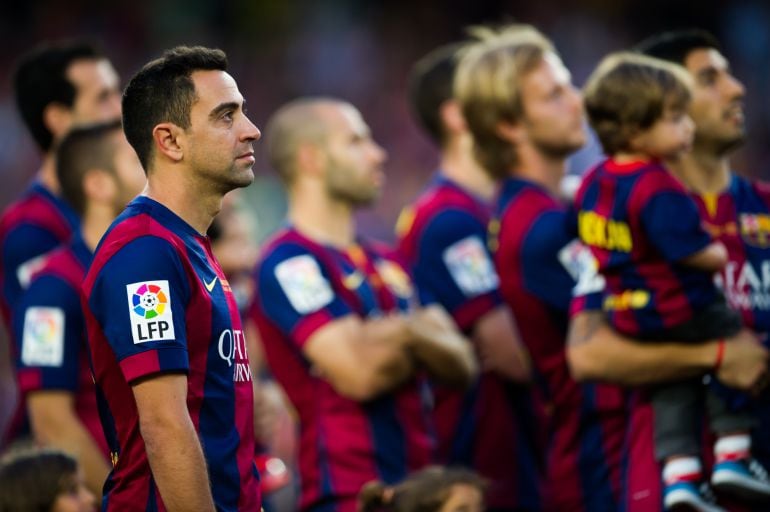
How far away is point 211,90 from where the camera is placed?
431 centimetres

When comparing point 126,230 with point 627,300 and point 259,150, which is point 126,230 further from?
point 259,150

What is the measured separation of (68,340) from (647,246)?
2.52m

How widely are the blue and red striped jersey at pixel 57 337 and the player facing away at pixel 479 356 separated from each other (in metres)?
1.81

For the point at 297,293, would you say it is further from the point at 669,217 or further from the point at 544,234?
the point at 669,217

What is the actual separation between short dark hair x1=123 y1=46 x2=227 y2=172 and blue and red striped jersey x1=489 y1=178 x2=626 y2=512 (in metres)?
2.27

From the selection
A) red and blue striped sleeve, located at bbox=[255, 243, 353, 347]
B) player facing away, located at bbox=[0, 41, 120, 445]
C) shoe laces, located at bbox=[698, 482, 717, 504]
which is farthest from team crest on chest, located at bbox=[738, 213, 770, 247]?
player facing away, located at bbox=[0, 41, 120, 445]

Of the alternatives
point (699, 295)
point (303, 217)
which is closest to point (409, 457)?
point (303, 217)

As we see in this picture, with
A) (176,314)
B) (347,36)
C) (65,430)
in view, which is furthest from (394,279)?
(347,36)

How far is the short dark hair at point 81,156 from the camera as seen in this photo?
6.70 metres

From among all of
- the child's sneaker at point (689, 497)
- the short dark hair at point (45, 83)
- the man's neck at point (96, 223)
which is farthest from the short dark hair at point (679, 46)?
the short dark hair at point (45, 83)

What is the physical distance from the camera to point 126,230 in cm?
416

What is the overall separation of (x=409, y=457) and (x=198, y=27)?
13676 millimetres

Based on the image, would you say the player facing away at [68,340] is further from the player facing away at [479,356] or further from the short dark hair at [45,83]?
the player facing away at [479,356]

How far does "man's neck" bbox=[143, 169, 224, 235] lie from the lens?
4.29m
